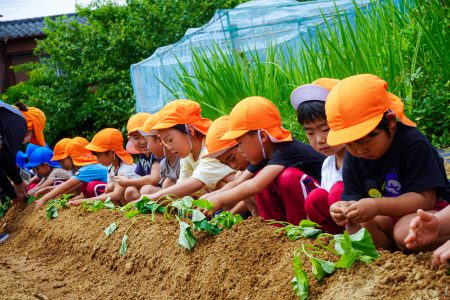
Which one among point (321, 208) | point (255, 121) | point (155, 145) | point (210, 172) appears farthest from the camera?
point (155, 145)

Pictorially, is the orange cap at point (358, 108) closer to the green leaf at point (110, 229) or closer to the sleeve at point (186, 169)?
the green leaf at point (110, 229)

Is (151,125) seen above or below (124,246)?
above

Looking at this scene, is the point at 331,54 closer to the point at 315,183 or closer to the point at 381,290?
the point at 315,183

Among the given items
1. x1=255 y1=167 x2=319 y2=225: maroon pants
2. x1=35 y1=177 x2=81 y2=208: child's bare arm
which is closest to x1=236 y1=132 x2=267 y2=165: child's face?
x1=255 y1=167 x2=319 y2=225: maroon pants

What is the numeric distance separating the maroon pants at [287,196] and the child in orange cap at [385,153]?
3.30 feet

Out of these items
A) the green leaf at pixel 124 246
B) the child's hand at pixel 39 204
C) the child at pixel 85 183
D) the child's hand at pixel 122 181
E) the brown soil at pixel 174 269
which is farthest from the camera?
the child's hand at pixel 39 204

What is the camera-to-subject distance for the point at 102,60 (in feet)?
49.0

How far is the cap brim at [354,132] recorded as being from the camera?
2857mm

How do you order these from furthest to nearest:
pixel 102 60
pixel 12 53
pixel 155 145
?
pixel 12 53 → pixel 102 60 → pixel 155 145

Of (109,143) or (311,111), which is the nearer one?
(311,111)

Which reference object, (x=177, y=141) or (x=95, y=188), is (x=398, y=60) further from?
(x=95, y=188)

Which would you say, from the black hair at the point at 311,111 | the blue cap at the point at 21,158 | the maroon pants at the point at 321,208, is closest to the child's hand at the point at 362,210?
the maroon pants at the point at 321,208

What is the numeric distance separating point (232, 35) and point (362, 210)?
6.37m

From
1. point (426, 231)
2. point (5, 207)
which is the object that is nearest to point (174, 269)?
point (426, 231)
